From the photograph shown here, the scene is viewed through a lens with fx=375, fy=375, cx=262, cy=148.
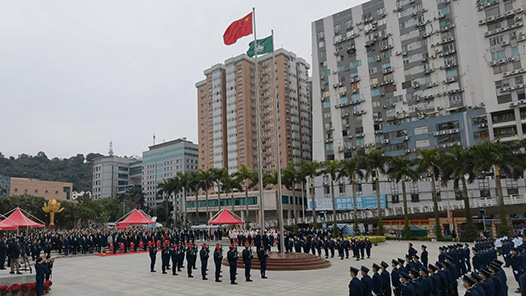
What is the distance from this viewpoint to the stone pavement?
603 inches

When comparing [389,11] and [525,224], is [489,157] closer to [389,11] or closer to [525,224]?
[525,224]

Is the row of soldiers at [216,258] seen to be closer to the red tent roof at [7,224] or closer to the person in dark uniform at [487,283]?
the person in dark uniform at [487,283]

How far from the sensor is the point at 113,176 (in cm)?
14600

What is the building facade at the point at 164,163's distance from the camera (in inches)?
5039

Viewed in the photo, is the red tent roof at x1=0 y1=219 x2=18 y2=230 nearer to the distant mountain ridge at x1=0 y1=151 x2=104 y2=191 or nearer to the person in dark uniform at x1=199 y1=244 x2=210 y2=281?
the person in dark uniform at x1=199 y1=244 x2=210 y2=281

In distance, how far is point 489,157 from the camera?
3450 centimetres

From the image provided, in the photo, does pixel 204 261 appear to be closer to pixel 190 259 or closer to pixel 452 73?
pixel 190 259

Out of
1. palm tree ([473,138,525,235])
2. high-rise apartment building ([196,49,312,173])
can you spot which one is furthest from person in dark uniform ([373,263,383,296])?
high-rise apartment building ([196,49,312,173])

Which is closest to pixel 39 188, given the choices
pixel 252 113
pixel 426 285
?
pixel 252 113

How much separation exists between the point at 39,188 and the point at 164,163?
5154 cm

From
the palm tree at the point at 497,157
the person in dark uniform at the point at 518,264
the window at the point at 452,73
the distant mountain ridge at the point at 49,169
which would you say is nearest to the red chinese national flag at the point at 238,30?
the person in dark uniform at the point at 518,264

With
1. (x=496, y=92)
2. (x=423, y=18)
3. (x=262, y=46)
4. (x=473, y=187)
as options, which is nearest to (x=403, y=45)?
(x=423, y=18)

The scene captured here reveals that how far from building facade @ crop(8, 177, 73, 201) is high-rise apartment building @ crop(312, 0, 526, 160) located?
59.1 m

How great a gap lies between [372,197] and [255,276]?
4729 centimetres
